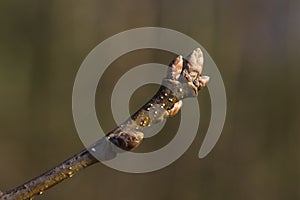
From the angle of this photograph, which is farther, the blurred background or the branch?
the blurred background

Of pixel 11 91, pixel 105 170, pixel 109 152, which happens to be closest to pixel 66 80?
pixel 11 91

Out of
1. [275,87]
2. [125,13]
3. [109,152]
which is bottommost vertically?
[109,152]

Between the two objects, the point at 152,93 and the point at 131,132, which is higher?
the point at 152,93

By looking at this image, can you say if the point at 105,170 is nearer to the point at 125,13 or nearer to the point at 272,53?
the point at 125,13

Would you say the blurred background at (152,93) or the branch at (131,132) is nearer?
the branch at (131,132)

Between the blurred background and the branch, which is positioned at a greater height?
the blurred background
